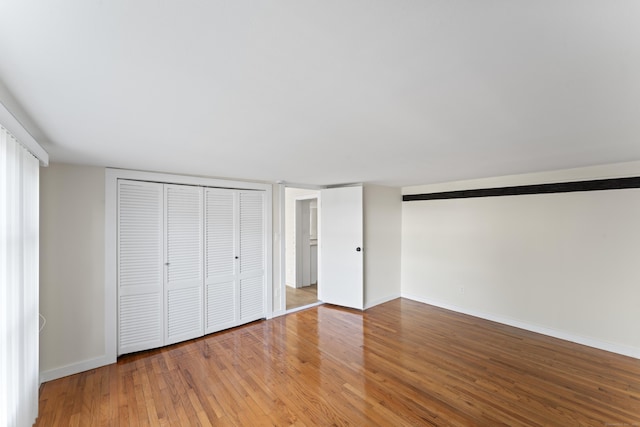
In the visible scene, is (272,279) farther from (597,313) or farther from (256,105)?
(597,313)

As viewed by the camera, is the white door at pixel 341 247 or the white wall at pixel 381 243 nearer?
the white door at pixel 341 247

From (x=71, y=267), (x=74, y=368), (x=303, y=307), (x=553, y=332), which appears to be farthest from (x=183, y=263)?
(x=553, y=332)

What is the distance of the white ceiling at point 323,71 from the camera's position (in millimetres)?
750

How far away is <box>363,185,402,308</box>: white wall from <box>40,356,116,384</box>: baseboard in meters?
3.60

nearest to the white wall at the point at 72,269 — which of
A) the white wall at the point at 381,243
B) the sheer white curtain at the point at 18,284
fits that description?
the sheer white curtain at the point at 18,284

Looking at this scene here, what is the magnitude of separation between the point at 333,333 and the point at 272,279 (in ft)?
4.21

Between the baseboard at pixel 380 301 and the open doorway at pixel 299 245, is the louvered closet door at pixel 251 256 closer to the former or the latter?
the open doorway at pixel 299 245

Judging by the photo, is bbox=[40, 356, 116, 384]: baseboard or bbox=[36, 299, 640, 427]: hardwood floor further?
bbox=[40, 356, 116, 384]: baseboard

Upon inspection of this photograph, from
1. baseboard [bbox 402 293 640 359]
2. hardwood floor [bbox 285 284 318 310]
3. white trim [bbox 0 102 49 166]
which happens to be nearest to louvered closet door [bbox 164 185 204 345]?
white trim [bbox 0 102 49 166]

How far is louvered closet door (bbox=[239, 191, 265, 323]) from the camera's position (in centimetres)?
390

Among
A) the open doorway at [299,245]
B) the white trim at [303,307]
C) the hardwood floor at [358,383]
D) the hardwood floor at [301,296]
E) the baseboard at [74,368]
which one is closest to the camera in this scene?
the hardwood floor at [358,383]

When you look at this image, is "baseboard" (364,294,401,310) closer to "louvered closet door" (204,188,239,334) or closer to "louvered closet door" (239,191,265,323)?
"louvered closet door" (239,191,265,323)

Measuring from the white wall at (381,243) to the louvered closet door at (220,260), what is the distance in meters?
2.23

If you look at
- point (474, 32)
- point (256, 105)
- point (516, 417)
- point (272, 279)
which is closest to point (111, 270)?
point (272, 279)
